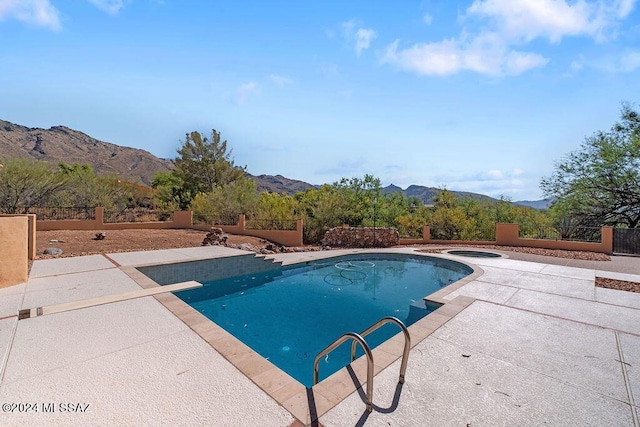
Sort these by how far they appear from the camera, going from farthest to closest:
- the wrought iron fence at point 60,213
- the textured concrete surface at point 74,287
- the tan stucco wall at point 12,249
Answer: the wrought iron fence at point 60,213 < the tan stucco wall at point 12,249 < the textured concrete surface at point 74,287

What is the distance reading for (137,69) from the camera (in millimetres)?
9406

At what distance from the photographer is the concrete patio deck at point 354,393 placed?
2.31 meters

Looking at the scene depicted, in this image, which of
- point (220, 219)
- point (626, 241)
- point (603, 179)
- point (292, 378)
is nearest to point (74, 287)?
→ point (292, 378)

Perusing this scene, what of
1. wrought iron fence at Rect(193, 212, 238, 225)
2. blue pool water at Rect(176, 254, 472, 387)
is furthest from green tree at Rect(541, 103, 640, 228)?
wrought iron fence at Rect(193, 212, 238, 225)

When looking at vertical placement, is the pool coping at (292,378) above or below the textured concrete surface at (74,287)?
below

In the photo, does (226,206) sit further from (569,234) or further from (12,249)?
(569,234)

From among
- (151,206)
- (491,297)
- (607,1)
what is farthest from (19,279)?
(151,206)

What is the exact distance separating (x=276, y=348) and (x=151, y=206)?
91.9ft

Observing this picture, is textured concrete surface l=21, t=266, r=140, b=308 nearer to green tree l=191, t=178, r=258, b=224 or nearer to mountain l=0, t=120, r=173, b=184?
green tree l=191, t=178, r=258, b=224

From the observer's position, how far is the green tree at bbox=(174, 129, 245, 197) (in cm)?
2741

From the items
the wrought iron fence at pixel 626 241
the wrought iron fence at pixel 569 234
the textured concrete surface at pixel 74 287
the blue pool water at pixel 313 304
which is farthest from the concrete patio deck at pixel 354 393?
the wrought iron fence at pixel 569 234

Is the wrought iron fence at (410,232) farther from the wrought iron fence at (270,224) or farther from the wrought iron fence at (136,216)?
the wrought iron fence at (136,216)

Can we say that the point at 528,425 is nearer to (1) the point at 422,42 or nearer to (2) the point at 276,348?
(2) the point at 276,348

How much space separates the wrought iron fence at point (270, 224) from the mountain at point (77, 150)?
157ft
